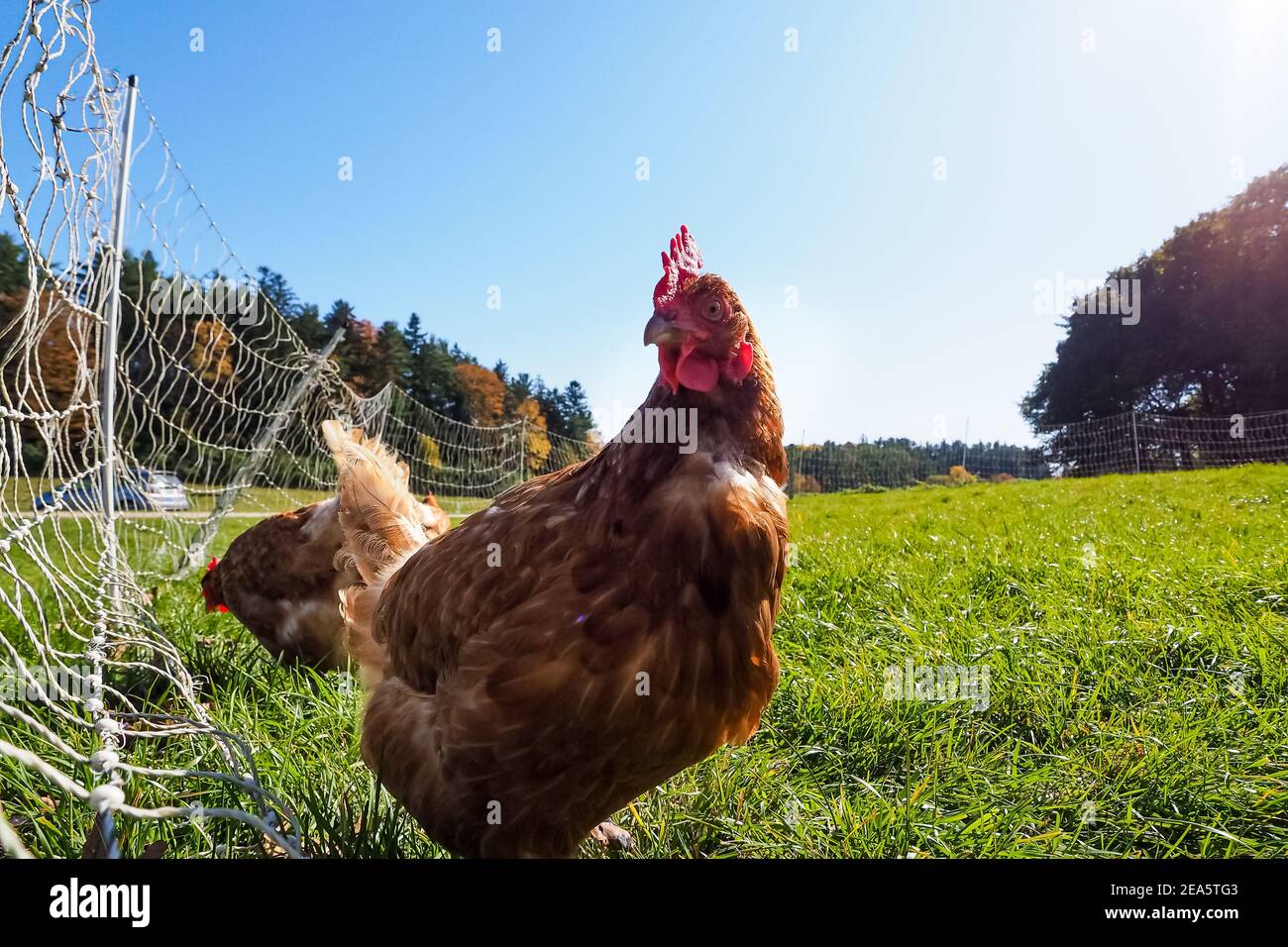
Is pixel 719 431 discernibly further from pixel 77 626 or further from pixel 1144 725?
pixel 77 626

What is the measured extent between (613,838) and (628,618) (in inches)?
32.5

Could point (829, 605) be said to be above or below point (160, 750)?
above

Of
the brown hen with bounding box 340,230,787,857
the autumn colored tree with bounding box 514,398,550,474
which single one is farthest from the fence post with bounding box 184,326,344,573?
the autumn colored tree with bounding box 514,398,550,474

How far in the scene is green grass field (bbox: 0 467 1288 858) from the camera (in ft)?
4.52

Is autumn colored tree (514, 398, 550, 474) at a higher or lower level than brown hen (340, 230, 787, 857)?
higher

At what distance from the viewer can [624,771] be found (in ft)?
3.67

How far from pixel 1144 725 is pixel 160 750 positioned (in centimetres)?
285

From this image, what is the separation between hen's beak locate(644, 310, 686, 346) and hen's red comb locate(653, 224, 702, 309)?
92mm

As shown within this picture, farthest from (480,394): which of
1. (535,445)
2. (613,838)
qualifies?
(613,838)

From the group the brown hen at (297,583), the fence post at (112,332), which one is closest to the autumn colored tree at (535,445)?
the brown hen at (297,583)

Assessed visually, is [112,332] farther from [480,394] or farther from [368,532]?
[480,394]

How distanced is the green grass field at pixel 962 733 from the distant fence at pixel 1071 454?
44.3 ft

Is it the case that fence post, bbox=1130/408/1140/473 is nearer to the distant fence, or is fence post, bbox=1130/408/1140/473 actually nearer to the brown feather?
the distant fence
